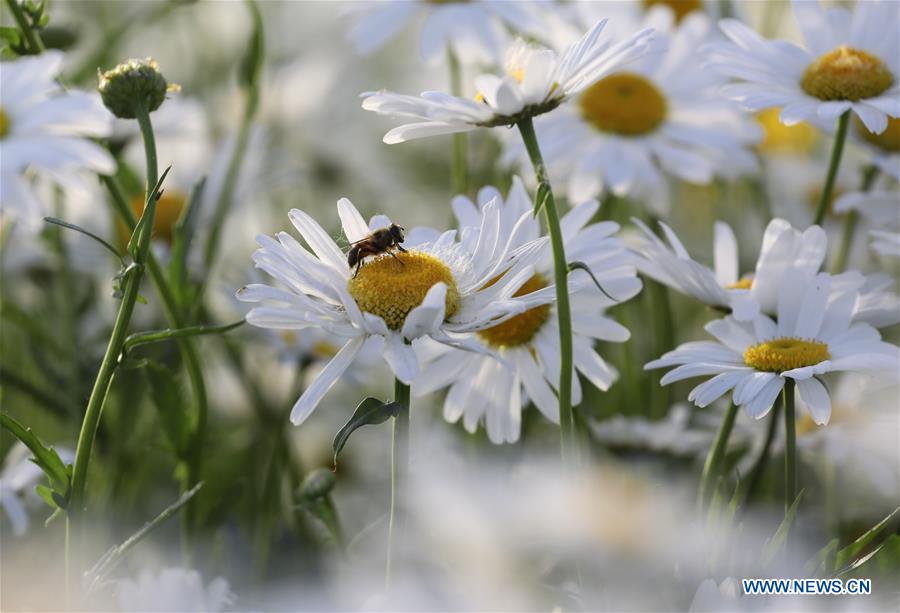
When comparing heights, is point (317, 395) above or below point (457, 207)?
below

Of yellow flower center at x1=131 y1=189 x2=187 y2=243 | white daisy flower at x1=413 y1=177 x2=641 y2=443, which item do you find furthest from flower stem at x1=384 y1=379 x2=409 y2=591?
yellow flower center at x1=131 y1=189 x2=187 y2=243

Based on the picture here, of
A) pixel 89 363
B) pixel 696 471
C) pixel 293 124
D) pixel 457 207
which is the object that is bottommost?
pixel 696 471

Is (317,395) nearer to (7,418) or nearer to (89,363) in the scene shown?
(7,418)

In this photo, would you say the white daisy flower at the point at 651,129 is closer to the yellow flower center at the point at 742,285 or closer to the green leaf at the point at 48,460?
the yellow flower center at the point at 742,285

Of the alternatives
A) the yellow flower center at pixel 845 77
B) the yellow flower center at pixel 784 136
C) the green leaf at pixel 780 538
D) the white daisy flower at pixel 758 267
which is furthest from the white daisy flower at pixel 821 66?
the yellow flower center at pixel 784 136

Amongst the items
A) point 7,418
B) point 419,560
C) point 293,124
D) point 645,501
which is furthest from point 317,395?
point 293,124

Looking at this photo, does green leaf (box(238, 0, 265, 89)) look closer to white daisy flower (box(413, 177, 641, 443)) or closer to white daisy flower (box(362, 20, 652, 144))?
white daisy flower (box(413, 177, 641, 443))
